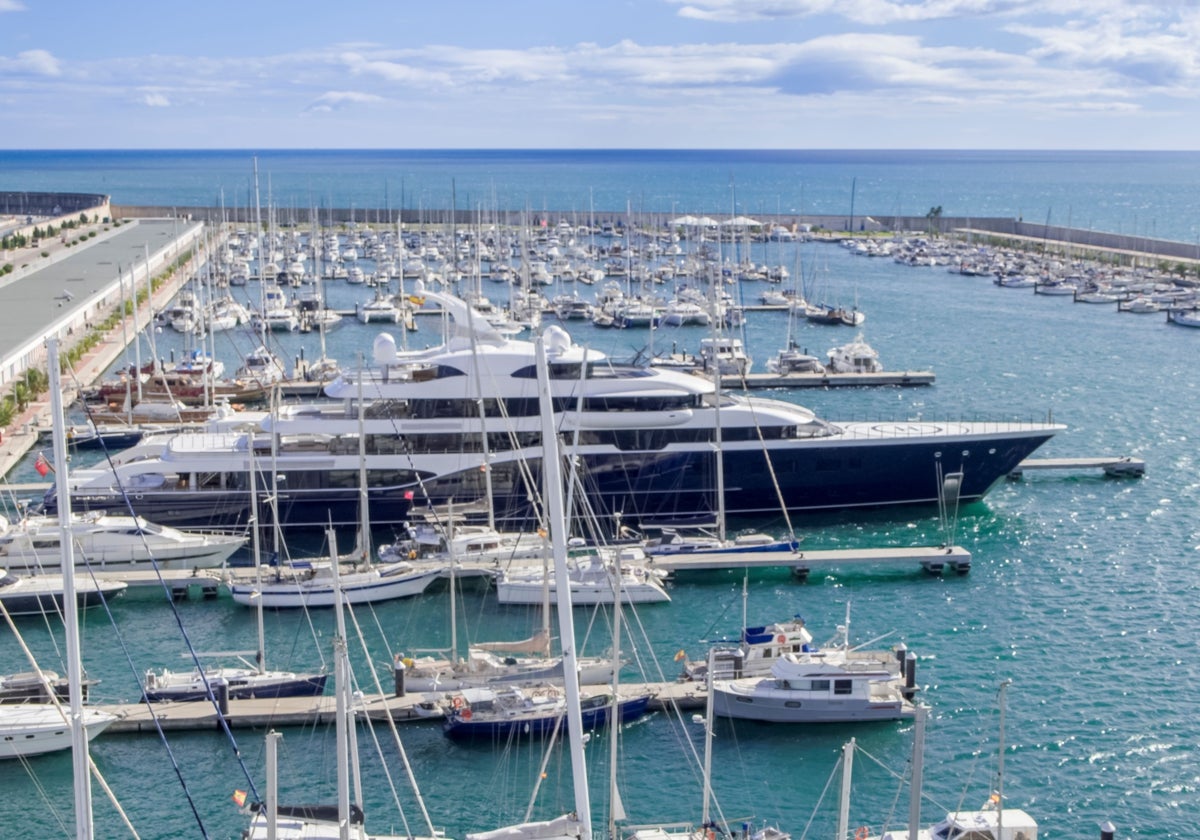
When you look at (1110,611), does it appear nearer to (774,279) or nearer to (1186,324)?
(1186,324)

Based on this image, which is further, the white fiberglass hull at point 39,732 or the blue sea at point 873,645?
the white fiberglass hull at point 39,732

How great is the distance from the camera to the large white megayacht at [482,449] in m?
37.6

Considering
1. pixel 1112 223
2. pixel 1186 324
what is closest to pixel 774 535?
pixel 1186 324

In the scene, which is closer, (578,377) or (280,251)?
(578,377)

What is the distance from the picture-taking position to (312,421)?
37.7 m

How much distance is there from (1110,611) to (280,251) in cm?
7843

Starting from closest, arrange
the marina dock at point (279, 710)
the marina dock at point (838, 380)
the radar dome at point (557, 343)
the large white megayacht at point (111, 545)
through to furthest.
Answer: the marina dock at point (279, 710) < the large white megayacht at point (111, 545) < the radar dome at point (557, 343) < the marina dock at point (838, 380)

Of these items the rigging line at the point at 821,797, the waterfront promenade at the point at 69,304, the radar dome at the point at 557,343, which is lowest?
the rigging line at the point at 821,797

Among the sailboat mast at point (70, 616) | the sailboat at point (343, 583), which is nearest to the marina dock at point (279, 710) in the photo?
the sailboat at point (343, 583)

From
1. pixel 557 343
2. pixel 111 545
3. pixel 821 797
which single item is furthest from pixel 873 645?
pixel 111 545

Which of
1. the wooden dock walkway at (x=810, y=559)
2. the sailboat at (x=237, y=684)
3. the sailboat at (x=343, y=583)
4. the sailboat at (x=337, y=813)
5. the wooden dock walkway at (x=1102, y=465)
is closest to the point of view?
the sailboat at (x=337, y=813)

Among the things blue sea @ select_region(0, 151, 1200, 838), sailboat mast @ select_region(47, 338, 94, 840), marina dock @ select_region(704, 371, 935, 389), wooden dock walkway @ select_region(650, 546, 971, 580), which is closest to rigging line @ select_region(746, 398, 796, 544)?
blue sea @ select_region(0, 151, 1200, 838)

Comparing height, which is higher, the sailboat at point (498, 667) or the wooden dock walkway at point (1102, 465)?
the wooden dock walkway at point (1102, 465)

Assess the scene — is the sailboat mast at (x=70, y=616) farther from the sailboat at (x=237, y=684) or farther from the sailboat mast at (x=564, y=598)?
the sailboat at (x=237, y=684)
